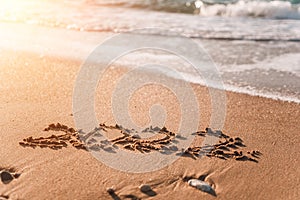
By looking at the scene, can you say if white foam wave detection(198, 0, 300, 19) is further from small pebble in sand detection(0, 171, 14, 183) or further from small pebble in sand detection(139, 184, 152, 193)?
small pebble in sand detection(0, 171, 14, 183)

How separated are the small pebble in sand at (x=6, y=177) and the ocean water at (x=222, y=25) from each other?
2432 millimetres

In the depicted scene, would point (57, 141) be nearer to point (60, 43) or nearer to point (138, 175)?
point (138, 175)

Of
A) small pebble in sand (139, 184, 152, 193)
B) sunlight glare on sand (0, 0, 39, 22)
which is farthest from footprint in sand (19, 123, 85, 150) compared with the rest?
sunlight glare on sand (0, 0, 39, 22)

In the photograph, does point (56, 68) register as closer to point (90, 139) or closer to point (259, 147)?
point (90, 139)

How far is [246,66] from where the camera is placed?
5023mm

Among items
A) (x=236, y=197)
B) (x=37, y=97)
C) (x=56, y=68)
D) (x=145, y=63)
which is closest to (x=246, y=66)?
(x=145, y=63)

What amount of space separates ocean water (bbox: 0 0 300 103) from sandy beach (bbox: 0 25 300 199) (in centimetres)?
60

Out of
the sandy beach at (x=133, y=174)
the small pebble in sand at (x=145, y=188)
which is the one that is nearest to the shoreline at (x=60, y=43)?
the sandy beach at (x=133, y=174)

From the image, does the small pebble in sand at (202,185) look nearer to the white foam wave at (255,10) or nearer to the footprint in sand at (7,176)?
the footprint in sand at (7,176)

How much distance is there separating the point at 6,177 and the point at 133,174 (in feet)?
2.36

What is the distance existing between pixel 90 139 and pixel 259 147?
117 centimetres

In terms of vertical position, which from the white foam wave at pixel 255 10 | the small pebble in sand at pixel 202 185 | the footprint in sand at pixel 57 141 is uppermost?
the white foam wave at pixel 255 10

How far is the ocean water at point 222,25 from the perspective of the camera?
15.1 feet

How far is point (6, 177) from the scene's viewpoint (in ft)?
7.88
